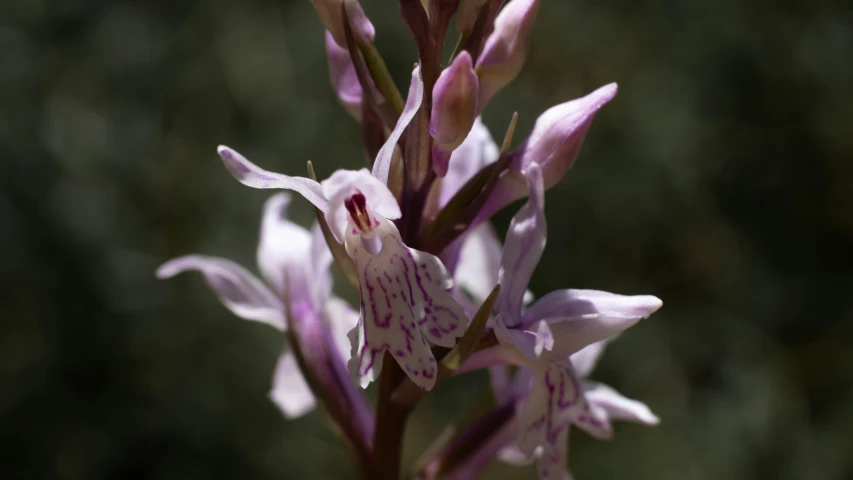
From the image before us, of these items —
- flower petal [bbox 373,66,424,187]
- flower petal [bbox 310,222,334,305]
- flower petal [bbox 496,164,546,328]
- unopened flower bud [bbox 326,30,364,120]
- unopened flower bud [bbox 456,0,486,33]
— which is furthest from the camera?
flower petal [bbox 310,222,334,305]

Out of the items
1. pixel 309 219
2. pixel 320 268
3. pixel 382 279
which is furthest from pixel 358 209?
pixel 309 219

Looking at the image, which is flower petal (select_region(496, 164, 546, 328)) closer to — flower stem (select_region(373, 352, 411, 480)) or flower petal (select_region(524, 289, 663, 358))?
flower petal (select_region(524, 289, 663, 358))

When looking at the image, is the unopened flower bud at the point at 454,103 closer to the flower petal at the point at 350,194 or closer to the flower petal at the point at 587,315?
the flower petal at the point at 350,194

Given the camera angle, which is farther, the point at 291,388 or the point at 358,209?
the point at 291,388

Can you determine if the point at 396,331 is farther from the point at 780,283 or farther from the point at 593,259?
the point at 780,283

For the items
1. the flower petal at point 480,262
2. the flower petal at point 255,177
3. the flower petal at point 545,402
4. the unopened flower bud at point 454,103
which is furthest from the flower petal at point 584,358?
the flower petal at point 255,177

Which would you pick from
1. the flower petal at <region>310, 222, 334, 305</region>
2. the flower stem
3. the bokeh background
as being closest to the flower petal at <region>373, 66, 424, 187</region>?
the flower stem

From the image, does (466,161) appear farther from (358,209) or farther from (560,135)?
(358,209)

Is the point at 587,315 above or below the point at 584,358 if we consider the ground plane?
above
